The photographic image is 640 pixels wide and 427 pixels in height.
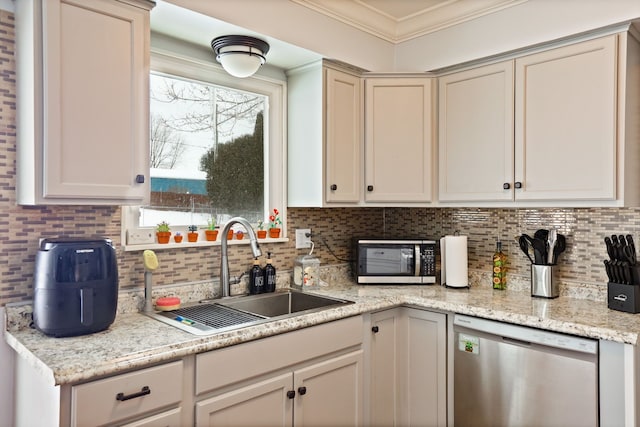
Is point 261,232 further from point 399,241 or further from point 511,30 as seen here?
point 511,30

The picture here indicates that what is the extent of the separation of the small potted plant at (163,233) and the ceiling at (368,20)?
906 millimetres

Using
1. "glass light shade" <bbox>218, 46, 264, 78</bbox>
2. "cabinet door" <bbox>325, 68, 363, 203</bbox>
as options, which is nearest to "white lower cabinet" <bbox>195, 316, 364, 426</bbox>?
"cabinet door" <bbox>325, 68, 363, 203</bbox>

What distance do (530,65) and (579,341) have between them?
1.31m

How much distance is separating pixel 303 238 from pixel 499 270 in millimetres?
1128

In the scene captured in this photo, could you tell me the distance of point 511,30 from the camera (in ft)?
7.23

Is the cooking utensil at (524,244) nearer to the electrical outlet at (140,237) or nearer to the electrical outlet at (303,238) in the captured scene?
the electrical outlet at (303,238)

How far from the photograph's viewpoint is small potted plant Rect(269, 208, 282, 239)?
8.16 feet

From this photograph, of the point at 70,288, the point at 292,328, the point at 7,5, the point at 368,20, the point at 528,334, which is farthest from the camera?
the point at 368,20

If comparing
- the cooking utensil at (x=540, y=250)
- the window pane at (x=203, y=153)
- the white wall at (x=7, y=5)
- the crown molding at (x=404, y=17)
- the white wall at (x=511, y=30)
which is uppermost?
the crown molding at (x=404, y=17)

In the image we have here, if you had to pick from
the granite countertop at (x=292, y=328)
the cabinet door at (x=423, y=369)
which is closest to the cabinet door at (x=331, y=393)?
the granite countertop at (x=292, y=328)

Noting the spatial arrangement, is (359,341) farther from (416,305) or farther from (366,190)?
(366,190)

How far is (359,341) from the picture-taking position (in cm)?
207

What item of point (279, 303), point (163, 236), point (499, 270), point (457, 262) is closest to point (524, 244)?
point (499, 270)

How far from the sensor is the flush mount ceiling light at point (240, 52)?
6.70 ft
